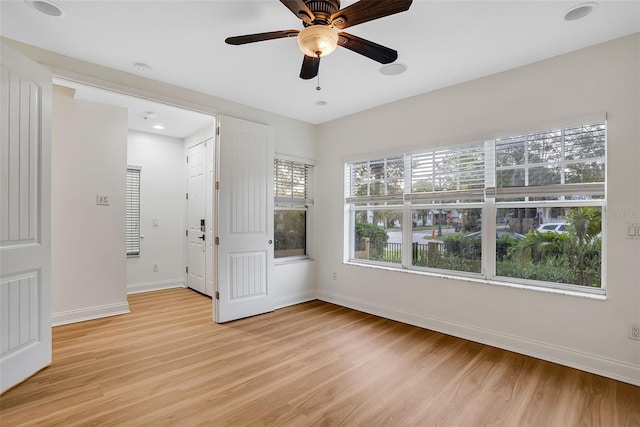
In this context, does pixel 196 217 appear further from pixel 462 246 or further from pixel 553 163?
pixel 553 163

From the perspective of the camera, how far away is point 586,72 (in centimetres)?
268

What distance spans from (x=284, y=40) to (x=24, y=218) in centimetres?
250

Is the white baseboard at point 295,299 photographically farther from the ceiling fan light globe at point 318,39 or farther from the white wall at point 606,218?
the ceiling fan light globe at point 318,39

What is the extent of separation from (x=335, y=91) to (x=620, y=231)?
2.94 m

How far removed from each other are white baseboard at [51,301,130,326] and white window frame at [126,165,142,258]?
1.27 meters

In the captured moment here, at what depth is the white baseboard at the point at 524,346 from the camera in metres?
2.50

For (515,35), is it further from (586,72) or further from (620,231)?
(620,231)

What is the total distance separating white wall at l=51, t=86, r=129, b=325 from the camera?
3.64 meters

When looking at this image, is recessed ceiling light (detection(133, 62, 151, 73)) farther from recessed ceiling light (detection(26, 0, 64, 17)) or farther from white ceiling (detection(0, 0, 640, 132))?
recessed ceiling light (detection(26, 0, 64, 17))

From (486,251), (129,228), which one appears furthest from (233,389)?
(129,228)

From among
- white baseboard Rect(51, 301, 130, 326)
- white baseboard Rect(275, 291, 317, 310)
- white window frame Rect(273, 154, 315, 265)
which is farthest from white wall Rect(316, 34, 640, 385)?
white baseboard Rect(51, 301, 130, 326)

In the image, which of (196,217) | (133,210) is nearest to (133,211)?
(133,210)

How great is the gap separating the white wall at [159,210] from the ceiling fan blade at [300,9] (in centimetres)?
439

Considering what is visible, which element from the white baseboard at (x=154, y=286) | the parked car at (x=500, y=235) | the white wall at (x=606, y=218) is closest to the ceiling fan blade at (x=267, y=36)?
the white wall at (x=606, y=218)
